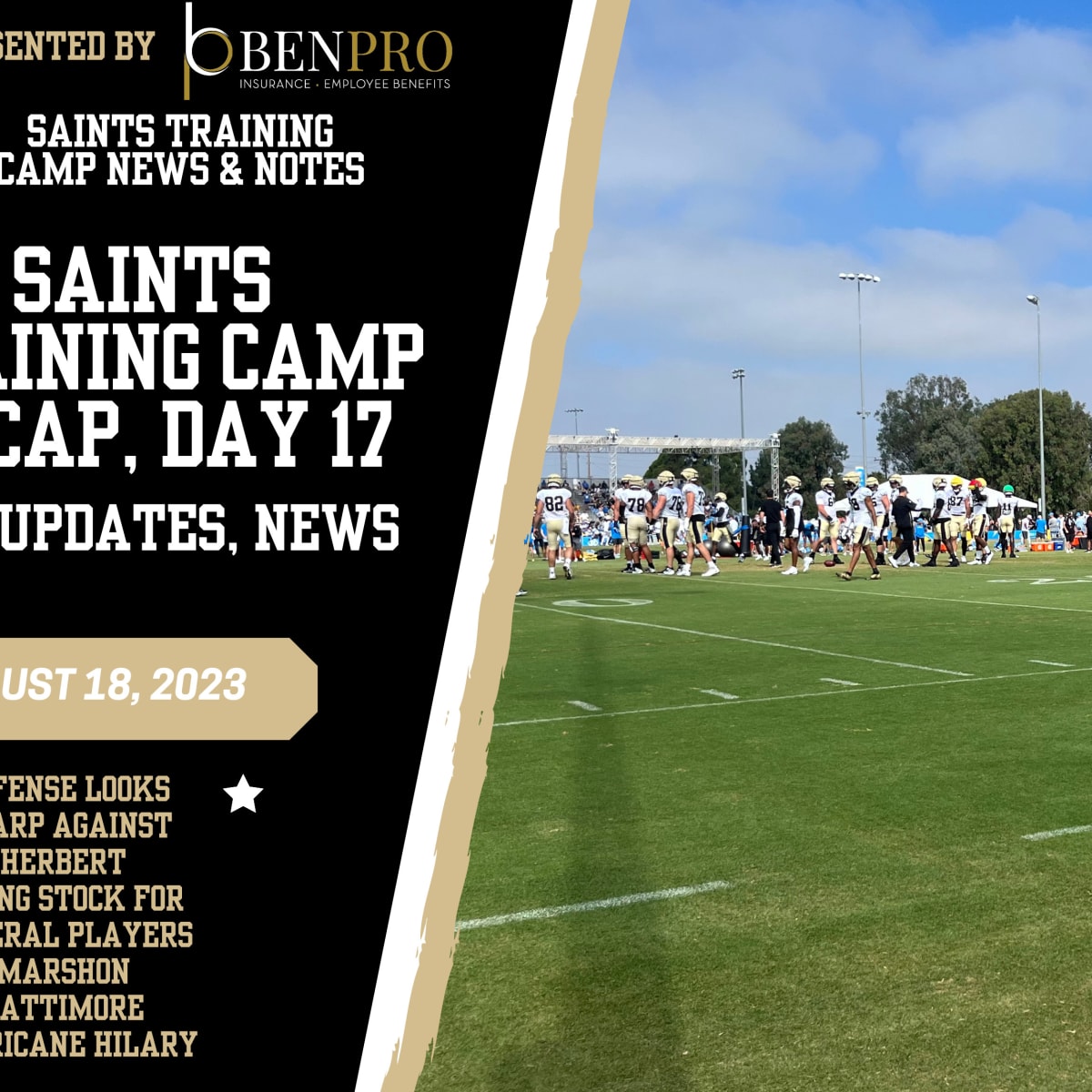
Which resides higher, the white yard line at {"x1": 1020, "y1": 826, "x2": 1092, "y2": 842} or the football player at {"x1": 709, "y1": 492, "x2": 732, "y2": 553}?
the football player at {"x1": 709, "y1": 492, "x2": 732, "y2": 553}

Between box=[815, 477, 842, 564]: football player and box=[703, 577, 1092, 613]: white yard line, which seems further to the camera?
box=[815, 477, 842, 564]: football player

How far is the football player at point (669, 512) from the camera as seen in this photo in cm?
2494

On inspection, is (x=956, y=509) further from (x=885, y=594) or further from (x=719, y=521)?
(x=885, y=594)

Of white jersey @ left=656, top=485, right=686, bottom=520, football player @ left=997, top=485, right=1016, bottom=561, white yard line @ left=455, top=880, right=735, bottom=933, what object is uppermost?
white jersey @ left=656, top=485, right=686, bottom=520

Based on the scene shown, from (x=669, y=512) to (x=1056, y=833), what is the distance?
66.4 ft

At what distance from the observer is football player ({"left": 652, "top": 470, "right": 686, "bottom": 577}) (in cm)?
2494

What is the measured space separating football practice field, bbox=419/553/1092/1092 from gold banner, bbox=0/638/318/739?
76.1 inches

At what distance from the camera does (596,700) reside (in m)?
9.00

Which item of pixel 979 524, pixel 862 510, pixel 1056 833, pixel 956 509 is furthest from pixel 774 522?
pixel 1056 833

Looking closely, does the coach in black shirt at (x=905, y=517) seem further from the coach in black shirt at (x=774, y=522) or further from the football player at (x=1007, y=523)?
the football player at (x=1007, y=523)

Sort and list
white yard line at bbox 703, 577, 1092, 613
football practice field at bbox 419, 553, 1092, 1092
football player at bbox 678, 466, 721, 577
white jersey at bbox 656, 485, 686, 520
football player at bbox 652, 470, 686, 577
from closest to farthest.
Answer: football practice field at bbox 419, 553, 1092, 1092 < white yard line at bbox 703, 577, 1092, 613 < football player at bbox 678, 466, 721, 577 < football player at bbox 652, 470, 686, 577 < white jersey at bbox 656, 485, 686, 520

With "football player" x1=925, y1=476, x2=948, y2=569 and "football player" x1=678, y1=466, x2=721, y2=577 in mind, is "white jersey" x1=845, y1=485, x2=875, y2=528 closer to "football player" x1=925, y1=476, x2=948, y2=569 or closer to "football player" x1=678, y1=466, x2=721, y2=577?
"football player" x1=678, y1=466, x2=721, y2=577

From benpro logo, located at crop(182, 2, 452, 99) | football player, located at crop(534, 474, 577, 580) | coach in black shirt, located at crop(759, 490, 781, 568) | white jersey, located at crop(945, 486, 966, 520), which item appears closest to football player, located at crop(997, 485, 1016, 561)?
A: white jersey, located at crop(945, 486, 966, 520)

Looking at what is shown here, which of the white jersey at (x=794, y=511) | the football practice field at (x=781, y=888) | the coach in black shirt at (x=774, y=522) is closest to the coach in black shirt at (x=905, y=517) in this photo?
the white jersey at (x=794, y=511)
